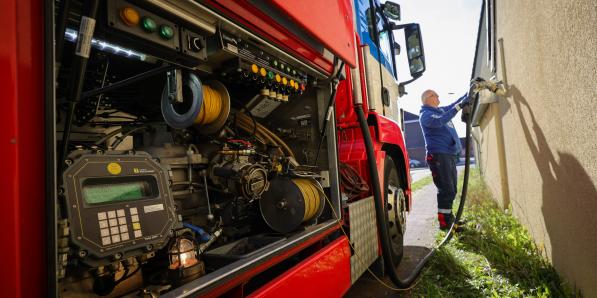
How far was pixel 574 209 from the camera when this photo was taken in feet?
6.49

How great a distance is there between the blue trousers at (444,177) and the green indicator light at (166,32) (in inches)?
169

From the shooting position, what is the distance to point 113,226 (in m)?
1.05

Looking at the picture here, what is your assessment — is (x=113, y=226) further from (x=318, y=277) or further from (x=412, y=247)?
(x=412, y=247)

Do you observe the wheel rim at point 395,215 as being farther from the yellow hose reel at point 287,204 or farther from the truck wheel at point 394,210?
the yellow hose reel at point 287,204

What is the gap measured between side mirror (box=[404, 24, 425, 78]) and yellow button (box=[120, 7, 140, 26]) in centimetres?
318

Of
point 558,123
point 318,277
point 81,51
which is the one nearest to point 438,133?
point 558,123

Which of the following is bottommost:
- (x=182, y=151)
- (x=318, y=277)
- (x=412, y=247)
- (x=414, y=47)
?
(x=412, y=247)

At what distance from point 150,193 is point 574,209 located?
7.92 feet

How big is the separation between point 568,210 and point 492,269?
1.02 metres

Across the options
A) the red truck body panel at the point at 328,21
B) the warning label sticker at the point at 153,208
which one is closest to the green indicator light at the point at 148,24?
the red truck body panel at the point at 328,21

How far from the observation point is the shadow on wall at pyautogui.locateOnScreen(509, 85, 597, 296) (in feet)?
5.77

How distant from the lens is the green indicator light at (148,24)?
44.6 inches

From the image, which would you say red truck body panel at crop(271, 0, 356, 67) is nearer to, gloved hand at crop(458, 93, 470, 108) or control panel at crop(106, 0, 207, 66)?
control panel at crop(106, 0, 207, 66)

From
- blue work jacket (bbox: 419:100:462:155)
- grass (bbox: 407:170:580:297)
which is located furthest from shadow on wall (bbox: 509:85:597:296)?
blue work jacket (bbox: 419:100:462:155)
